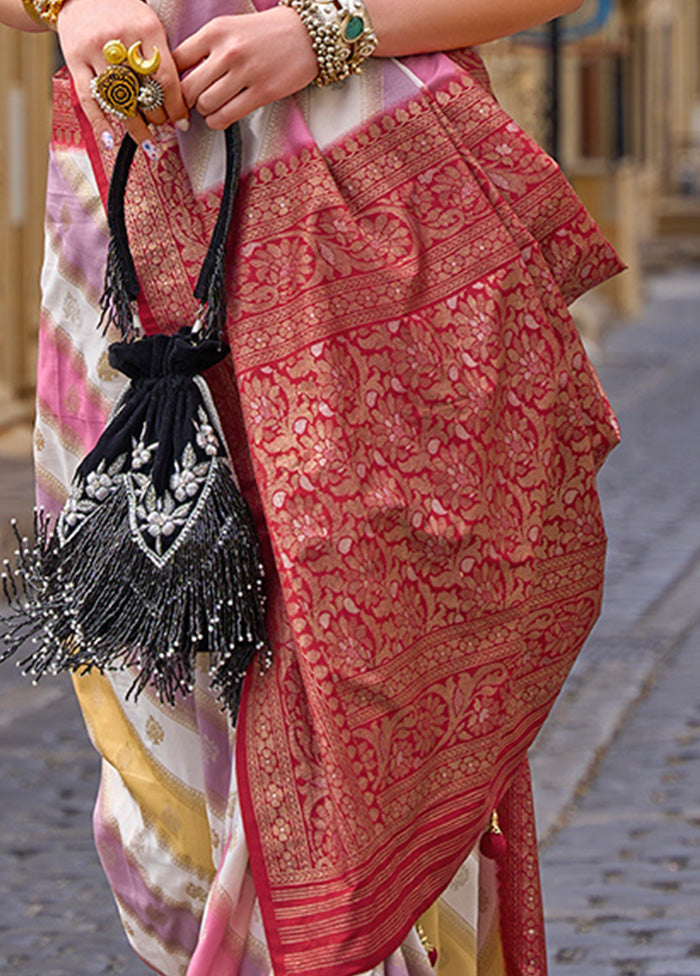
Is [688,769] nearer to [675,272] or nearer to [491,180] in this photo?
[491,180]

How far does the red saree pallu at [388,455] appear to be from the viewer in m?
1.86

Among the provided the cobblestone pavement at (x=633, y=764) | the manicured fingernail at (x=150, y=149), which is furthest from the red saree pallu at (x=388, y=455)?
the cobblestone pavement at (x=633, y=764)

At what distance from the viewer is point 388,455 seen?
74.4 inches

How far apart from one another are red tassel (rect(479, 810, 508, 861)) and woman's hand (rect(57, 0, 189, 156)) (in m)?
0.92

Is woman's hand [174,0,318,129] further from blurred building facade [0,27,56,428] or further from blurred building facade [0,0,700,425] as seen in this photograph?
blurred building facade [0,27,56,428]

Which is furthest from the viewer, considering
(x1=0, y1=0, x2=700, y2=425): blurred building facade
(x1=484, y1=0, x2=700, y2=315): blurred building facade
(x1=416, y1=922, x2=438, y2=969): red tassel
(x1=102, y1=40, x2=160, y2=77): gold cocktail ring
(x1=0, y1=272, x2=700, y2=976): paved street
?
(x1=484, y1=0, x2=700, y2=315): blurred building facade

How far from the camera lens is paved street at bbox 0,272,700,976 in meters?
3.24

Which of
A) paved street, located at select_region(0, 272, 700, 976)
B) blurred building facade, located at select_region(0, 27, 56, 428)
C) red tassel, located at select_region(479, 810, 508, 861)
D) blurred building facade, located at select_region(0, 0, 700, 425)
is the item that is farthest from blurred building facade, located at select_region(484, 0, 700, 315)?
red tassel, located at select_region(479, 810, 508, 861)

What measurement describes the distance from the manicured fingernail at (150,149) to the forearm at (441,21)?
0.25 metres

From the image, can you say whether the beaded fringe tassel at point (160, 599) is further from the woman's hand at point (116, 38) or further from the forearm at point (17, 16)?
the forearm at point (17, 16)

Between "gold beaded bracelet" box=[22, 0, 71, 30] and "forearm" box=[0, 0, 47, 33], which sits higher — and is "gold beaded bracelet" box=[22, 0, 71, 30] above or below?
above

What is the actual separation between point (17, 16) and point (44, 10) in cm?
8

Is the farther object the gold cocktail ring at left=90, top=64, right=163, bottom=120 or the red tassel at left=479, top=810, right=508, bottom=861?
the red tassel at left=479, top=810, right=508, bottom=861

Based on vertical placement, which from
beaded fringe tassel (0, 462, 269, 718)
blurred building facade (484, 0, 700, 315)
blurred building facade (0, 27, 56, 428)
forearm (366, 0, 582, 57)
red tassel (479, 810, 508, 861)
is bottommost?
blurred building facade (484, 0, 700, 315)
